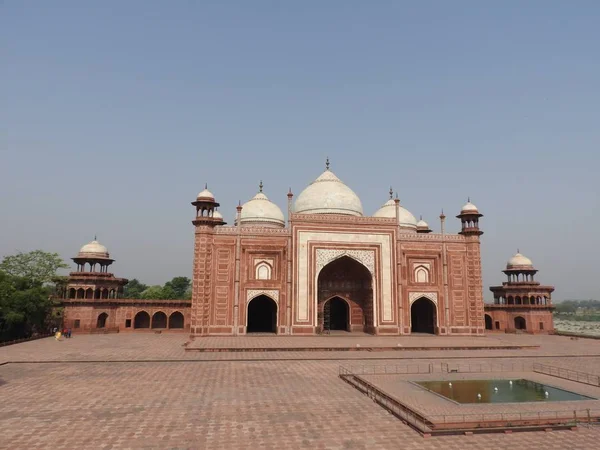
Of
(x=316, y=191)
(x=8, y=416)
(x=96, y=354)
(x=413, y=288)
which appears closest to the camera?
(x=8, y=416)

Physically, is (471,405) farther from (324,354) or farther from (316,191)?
(316,191)

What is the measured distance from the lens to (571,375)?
14242 mm

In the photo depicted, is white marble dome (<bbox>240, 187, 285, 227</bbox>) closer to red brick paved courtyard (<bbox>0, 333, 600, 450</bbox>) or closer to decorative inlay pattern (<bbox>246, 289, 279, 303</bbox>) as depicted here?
decorative inlay pattern (<bbox>246, 289, 279, 303</bbox>)

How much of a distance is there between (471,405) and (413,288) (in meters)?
19.0

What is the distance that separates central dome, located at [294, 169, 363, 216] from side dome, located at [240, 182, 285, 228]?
2.34 m

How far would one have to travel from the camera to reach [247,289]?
88.3 feet

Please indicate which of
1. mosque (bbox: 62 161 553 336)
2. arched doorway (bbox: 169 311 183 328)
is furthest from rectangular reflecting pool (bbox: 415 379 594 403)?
arched doorway (bbox: 169 311 183 328)

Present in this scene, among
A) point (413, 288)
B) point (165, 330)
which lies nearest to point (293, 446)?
point (413, 288)

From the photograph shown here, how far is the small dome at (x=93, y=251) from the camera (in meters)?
32.4

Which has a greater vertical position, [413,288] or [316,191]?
[316,191]

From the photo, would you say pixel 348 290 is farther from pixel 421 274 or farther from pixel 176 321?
pixel 176 321

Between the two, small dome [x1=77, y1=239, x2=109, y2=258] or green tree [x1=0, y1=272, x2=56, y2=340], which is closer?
green tree [x1=0, y1=272, x2=56, y2=340]

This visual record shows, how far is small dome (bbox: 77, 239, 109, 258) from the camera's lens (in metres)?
32.4

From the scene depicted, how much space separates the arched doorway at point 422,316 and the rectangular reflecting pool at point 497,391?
1765 cm
